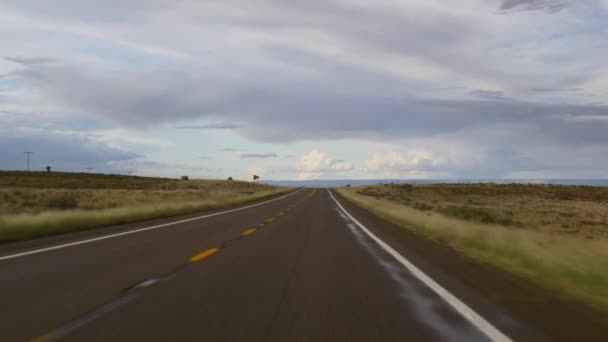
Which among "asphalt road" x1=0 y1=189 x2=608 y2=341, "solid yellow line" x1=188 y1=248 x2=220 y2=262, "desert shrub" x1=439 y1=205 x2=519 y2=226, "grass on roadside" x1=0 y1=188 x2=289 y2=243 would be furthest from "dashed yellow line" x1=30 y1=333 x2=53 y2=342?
"desert shrub" x1=439 y1=205 x2=519 y2=226

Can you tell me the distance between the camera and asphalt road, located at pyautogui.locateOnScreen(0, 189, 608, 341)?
5.80 meters

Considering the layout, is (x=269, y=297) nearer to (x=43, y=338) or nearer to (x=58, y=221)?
(x=43, y=338)

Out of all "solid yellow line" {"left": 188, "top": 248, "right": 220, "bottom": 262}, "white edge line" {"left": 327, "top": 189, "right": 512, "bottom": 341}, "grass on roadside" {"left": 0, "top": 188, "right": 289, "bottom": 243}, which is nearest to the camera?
"white edge line" {"left": 327, "top": 189, "right": 512, "bottom": 341}

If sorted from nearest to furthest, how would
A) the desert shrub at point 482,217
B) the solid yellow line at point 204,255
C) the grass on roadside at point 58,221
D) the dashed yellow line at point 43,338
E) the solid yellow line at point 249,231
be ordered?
1. the dashed yellow line at point 43,338
2. the solid yellow line at point 204,255
3. the grass on roadside at point 58,221
4. the solid yellow line at point 249,231
5. the desert shrub at point 482,217

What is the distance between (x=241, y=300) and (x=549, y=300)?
394 cm

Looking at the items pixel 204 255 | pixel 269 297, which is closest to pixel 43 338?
pixel 269 297

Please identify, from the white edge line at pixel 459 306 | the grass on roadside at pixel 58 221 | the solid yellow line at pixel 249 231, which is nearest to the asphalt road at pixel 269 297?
the white edge line at pixel 459 306

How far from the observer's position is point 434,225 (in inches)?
766

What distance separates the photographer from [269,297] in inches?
297

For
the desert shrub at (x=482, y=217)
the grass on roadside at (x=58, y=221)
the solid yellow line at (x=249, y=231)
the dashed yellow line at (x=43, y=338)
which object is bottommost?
the desert shrub at (x=482, y=217)

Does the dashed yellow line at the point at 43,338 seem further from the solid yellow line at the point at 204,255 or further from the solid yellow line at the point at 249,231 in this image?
the solid yellow line at the point at 249,231

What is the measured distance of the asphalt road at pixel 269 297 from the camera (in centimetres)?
580

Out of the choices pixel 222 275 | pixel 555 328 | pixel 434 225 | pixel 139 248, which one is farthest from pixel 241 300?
pixel 434 225

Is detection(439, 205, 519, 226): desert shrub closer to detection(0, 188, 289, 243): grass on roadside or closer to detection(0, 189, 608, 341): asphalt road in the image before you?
detection(0, 188, 289, 243): grass on roadside
